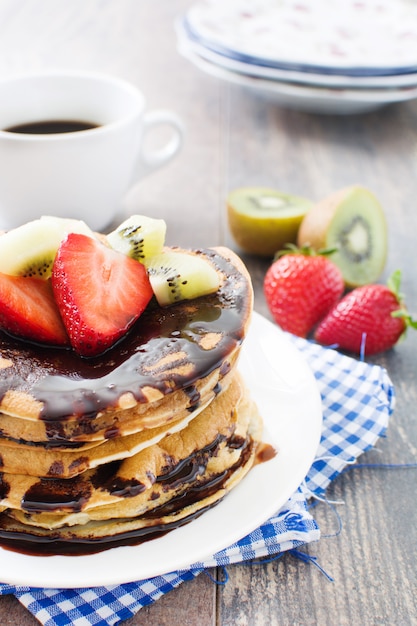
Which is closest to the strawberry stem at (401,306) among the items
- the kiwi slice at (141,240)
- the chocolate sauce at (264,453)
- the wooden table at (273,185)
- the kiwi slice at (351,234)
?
the wooden table at (273,185)

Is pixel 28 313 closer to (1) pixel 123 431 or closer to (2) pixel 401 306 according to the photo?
(1) pixel 123 431

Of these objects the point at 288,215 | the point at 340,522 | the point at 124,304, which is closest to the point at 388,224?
the point at 288,215

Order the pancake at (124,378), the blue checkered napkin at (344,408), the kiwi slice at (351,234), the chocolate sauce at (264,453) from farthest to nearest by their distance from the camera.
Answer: the kiwi slice at (351,234), the blue checkered napkin at (344,408), the chocolate sauce at (264,453), the pancake at (124,378)

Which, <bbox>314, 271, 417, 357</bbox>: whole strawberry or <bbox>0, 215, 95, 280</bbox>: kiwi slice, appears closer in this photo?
<bbox>0, 215, 95, 280</bbox>: kiwi slice

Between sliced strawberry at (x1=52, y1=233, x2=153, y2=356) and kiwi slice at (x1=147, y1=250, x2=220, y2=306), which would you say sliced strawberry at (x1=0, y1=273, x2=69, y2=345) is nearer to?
sliced strawberry at (x1=52, y1=233, x2=153, y2=356)

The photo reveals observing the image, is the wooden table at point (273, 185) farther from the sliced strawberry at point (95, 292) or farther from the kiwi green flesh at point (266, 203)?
the sliced strawberry at point (95, 292)

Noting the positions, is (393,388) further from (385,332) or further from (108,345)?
(108,345)

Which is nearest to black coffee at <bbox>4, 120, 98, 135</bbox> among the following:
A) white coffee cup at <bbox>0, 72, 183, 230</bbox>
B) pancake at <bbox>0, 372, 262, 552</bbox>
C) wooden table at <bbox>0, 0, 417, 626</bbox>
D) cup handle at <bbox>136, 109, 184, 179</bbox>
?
white coffee cup at <bbox>0, 72, 183, 230</bbox>
